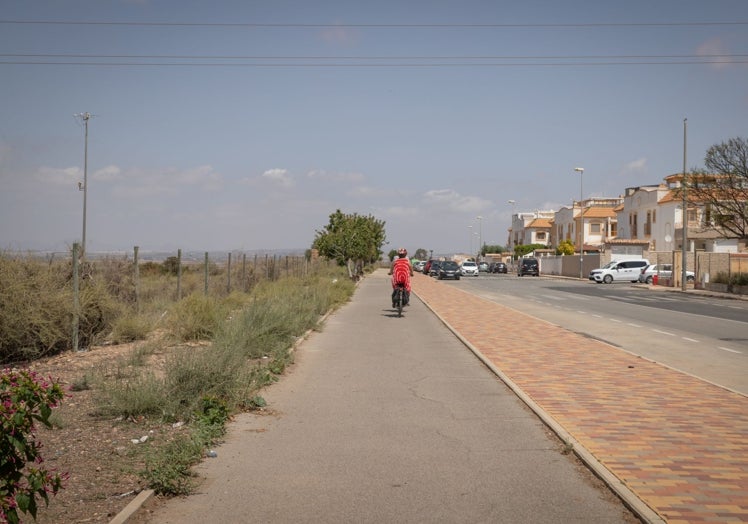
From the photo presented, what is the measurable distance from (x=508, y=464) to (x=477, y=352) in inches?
288

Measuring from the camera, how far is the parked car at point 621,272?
5725 cm

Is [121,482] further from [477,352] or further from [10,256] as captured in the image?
Answer: [477,352]

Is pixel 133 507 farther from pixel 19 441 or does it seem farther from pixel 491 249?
pixel 491 249

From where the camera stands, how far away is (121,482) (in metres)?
5.79

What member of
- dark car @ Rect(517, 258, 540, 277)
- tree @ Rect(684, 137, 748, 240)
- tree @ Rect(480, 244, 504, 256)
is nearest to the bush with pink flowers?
tree @ Rect(684, 137, 748, 240)

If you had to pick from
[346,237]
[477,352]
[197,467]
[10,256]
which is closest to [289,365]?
[477,352]

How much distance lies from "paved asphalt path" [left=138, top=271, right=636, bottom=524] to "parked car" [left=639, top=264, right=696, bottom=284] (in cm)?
4413

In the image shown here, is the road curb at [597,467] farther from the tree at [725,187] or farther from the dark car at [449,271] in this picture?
the dark car at [449,271]

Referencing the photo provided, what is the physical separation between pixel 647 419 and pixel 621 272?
171 feet

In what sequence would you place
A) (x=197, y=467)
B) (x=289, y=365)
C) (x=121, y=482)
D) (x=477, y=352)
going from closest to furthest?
1. (x=121, y=482)
2. (x=197, y=467)
3. (x=289, y=365)
4. (x=477, y=352)

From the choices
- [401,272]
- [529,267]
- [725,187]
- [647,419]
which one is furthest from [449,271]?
[647,419]

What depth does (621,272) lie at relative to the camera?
Answer: 57.6 metres

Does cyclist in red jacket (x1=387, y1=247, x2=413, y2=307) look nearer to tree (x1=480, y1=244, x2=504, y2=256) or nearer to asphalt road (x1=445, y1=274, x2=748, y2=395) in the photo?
asphalt road (x1=445, y1=274, x2=748, y2=395)

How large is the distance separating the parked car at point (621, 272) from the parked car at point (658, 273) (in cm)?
137
